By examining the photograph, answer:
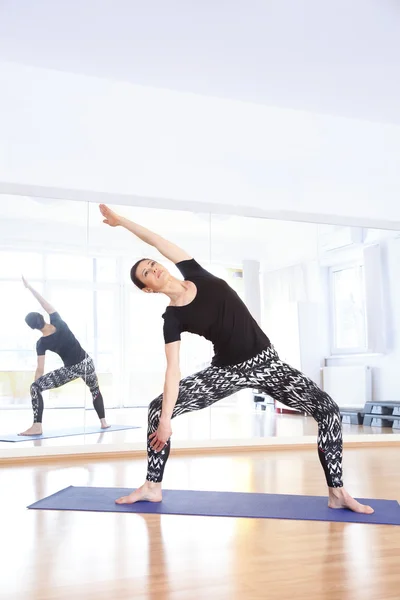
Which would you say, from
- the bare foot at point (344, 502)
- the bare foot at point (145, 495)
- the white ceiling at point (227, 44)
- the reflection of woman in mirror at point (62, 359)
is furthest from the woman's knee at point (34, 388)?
the bare foot at point (344, 502)

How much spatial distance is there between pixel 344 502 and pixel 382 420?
3.09 metres

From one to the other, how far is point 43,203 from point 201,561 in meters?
3.25

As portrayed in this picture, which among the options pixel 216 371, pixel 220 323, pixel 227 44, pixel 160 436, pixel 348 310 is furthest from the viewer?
pixel 348 310

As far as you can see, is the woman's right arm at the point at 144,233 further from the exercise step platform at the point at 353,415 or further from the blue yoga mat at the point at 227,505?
the exercise step platform at the point at 353,415

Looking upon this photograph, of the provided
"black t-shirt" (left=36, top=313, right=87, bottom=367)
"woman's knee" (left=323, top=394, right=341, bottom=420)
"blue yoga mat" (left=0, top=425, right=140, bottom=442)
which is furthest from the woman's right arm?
"blue yoga mat" (left=0, top=425, right=140, bottom=442)

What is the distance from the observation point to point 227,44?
445cm

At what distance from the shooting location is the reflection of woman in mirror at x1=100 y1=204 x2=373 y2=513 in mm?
2705

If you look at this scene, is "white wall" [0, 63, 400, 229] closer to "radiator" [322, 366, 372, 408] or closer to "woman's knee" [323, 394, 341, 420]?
"radiator" [322, 366, 372, 408]

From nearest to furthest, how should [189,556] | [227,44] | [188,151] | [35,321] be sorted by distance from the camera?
[189,556]
[227,44]
[35,321]
[188,151]

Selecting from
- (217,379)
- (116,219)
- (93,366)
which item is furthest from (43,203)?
(217,379)

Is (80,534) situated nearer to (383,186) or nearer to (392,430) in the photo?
(392,430)

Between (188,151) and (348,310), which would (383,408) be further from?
(188,151)

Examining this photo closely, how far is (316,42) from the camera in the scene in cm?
440

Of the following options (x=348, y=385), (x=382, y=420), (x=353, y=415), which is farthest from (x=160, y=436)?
(x=382, y=420)
